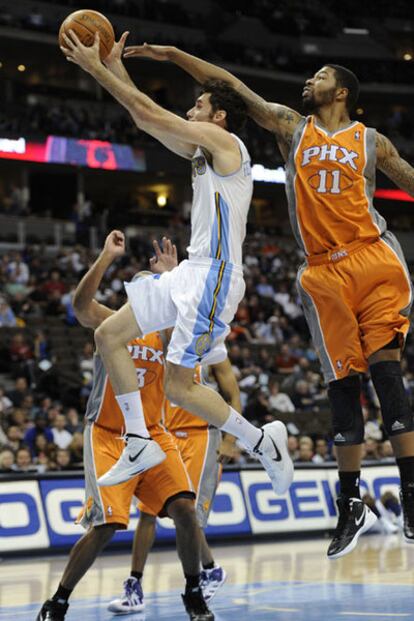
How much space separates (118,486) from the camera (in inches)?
302

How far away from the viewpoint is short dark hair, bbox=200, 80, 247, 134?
6469 millimetres

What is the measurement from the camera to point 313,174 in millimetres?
6230

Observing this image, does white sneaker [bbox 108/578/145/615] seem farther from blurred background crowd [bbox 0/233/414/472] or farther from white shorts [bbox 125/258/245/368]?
blurred background crowd [bbox 0/233/414/472]

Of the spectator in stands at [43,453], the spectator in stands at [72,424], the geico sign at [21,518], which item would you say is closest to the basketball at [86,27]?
the geico sign at [21,518]

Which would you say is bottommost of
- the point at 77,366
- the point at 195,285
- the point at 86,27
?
the point at 77,366

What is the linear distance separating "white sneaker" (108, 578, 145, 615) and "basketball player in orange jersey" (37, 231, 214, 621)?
0.02 m

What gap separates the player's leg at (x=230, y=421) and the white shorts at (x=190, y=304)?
0.13 metres

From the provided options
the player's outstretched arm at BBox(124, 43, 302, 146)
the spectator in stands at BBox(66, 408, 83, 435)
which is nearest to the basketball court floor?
the spectator in stands at BBox(66, 408, 83, 435)

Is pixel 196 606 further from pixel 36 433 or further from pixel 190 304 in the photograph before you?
pixel 36 433

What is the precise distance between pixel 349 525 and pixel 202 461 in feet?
8.83

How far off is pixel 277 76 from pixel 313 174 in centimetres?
3226

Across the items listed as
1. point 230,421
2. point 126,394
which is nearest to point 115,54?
point 126,394

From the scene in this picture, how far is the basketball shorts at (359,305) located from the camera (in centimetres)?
609

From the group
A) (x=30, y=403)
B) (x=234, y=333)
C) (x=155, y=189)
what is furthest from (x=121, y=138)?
(x=30, y=403)
